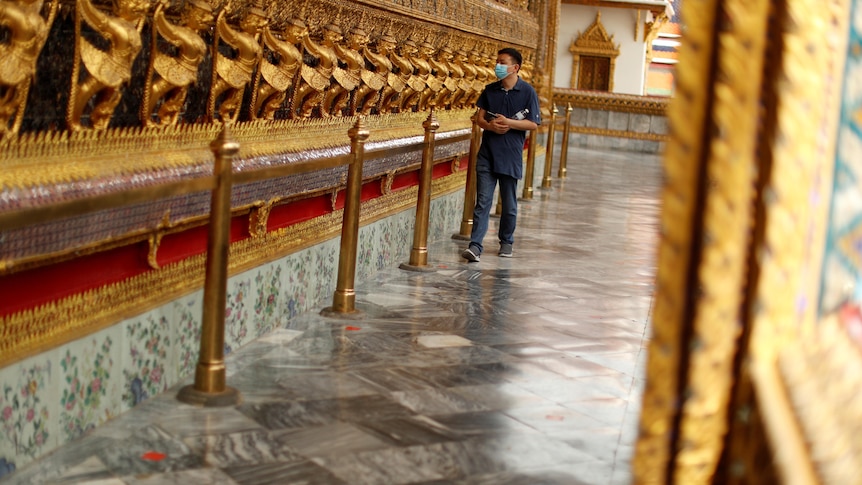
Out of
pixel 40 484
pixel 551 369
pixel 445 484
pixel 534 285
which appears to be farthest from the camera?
pixel 534 285

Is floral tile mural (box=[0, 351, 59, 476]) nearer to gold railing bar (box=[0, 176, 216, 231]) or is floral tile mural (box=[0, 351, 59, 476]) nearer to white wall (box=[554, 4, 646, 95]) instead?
gold railing bar (box=[0, 176, 216, 231])

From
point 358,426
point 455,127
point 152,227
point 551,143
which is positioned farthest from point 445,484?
point 551,143

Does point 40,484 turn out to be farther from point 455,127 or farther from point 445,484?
point 455,127

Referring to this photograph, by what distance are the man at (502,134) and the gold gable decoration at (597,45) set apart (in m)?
17.1

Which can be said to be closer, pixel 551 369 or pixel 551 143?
pixel 551 369

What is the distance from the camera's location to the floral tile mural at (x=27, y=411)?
10.7ft

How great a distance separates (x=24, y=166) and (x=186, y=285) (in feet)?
3.71

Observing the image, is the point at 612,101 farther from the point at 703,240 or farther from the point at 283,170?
the point at 703,240

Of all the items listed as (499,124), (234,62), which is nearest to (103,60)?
(234,62)

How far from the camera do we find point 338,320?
564 centimetres

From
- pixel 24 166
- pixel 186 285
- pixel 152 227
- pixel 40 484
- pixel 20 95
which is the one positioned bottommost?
pixel 40 484

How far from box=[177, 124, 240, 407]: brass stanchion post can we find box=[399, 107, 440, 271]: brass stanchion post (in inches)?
118

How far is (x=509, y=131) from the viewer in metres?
7.95

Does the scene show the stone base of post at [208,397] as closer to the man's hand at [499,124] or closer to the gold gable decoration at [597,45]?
the man's hand at [499,124]
